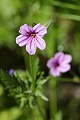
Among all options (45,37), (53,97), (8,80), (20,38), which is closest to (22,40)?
(20,38)

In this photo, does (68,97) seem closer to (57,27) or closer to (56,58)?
(57,27)

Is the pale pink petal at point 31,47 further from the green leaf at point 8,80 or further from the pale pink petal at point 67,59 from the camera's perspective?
the pale pink petal at point 67,59

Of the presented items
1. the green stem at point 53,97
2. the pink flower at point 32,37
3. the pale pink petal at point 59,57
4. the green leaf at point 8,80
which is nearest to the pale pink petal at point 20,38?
the pink flower at point 32,37

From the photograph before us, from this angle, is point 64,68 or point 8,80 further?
point 64,68

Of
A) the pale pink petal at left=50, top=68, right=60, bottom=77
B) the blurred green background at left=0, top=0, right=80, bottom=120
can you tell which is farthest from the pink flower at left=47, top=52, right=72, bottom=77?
the blurred green background at left=0, top=0, right=80, bottom=120

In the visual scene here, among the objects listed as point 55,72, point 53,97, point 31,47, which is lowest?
point 53,97

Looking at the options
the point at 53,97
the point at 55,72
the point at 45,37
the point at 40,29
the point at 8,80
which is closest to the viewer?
the point at 40,29

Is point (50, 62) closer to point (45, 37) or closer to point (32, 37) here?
point (32, 37)

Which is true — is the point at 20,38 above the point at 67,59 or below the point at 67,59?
above
